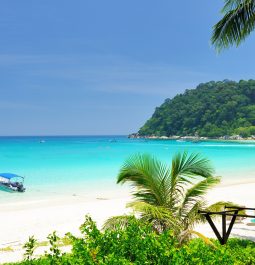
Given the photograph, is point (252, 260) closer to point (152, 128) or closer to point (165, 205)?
point (165, 205)

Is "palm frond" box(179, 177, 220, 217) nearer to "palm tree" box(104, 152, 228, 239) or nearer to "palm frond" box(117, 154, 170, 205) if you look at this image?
"palm tree" box(104, 152, 228, 239)

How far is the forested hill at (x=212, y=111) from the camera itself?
129 meters

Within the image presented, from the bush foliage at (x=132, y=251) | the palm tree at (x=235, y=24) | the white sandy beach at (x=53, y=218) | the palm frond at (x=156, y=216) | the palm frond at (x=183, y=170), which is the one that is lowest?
the white sandy beach at (x=53, y=218)

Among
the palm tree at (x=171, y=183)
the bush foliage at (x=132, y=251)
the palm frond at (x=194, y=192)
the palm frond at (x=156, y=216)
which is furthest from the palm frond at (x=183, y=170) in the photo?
the bush foliage at (x=132, y=251)

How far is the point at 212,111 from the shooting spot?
435ft

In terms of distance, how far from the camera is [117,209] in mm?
15773

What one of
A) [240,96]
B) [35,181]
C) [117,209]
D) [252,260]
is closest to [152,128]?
[240,96]

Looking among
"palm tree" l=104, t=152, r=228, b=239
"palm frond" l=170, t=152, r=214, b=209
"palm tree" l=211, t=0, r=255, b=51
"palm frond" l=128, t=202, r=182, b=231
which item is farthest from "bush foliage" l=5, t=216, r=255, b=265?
"palm tree" l=211, t=0, r=255, b=51

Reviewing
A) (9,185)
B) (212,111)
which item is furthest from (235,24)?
(212,111)

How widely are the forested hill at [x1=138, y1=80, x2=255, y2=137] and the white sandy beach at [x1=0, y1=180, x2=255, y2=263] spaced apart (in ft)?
369

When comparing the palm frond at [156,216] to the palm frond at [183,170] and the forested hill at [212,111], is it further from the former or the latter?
the forested hill at [212,111]

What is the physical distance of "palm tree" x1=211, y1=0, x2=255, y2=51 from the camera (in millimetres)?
10133

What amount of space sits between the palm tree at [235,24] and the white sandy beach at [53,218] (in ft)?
17.9

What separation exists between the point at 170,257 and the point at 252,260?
265cm
